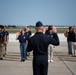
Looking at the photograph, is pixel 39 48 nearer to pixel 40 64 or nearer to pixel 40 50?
pixel 40 50

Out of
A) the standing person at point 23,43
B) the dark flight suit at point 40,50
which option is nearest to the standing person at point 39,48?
the dark flight suit at point 40,50

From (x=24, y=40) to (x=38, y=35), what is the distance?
286 inches

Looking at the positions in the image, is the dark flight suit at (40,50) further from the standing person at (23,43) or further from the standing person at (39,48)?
the standing person at (23,43)

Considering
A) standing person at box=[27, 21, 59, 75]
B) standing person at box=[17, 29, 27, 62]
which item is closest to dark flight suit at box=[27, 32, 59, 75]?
standing person at box=[27, 21, 59, 75]

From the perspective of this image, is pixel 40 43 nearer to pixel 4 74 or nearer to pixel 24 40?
pixel 4 74

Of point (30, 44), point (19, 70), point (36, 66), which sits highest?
point (30, 44)

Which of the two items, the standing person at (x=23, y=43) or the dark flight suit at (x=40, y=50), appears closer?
the dark flight suit at (x=40, y=50)

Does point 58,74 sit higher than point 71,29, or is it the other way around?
point 71,29

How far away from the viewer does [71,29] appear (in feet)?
51.9

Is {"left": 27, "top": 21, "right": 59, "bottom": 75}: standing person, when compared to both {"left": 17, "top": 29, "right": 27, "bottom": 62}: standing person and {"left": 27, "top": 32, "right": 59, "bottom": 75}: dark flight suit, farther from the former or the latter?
{"left": 17, "top": 29, "right": 27, "bottom": 62}: standing person

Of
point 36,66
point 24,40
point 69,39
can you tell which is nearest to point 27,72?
point 24,40

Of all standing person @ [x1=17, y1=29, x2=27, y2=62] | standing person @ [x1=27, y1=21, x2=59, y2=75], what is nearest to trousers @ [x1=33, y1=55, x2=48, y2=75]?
standing person @ [x1=27, y1=21, x2=59, y2=75]

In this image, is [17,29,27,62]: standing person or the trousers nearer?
A: the trousers

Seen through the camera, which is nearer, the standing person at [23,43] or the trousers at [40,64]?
the trousers at [40,64]
